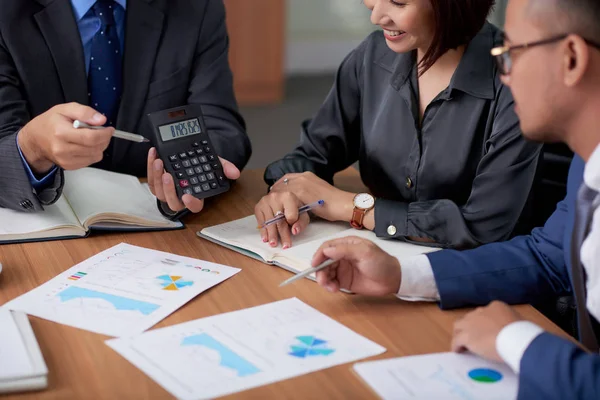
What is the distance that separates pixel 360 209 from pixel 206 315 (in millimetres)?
462

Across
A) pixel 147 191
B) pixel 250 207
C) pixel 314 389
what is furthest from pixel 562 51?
pixel 147 191

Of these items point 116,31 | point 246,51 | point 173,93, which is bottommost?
point 246,51

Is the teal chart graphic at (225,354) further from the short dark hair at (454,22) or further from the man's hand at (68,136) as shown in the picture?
the short dark hair at (454,22)

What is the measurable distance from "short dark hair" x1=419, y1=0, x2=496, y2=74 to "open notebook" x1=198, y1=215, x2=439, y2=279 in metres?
0.39

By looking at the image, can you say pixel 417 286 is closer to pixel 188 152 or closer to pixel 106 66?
pixel 188 152

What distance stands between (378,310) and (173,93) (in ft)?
2.92

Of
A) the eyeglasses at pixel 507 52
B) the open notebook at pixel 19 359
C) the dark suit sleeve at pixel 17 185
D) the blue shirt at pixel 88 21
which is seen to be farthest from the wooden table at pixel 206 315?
the blue shirt at pixel 88 21

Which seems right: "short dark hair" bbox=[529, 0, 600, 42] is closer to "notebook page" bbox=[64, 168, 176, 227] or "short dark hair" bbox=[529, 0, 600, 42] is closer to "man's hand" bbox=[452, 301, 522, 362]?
"man's hand" bbox=[452, 301, 522, 362]

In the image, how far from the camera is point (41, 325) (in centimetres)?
119

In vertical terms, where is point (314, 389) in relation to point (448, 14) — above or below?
below

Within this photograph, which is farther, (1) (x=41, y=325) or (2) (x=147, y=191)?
(2) (x=147, y=191)

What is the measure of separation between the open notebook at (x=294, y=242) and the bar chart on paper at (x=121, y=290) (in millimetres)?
82

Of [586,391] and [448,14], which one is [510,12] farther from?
[586,391]

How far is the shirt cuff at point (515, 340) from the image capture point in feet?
3.46
